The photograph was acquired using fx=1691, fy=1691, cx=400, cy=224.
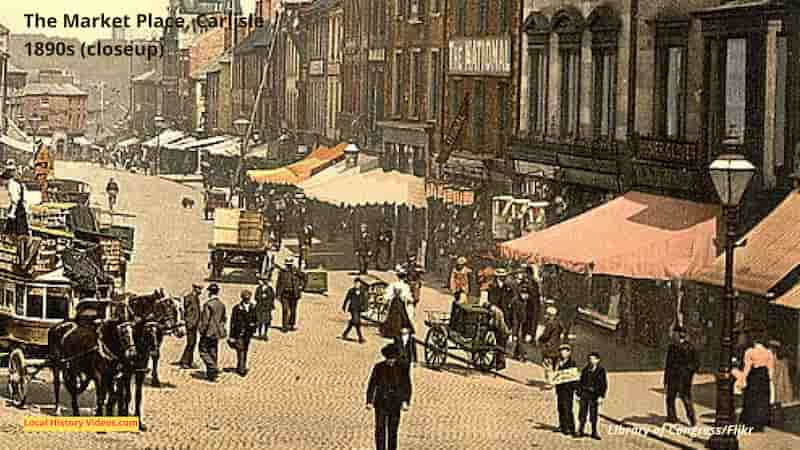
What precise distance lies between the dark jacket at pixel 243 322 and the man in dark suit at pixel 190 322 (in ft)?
0.85

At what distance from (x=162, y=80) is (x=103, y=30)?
3.22 meters

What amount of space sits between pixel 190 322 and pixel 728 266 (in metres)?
4.13

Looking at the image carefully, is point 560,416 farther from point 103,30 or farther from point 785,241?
point 103,30

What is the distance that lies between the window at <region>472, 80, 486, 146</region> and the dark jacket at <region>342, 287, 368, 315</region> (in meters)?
1.48

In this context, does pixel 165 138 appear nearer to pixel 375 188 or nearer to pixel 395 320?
pixel 375 188

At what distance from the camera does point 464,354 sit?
1209 centimetres

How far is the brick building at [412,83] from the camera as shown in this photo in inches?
486

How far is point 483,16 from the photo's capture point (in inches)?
508

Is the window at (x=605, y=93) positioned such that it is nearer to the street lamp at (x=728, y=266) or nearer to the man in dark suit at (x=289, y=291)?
the man in dark suit at (x=289, y=291)

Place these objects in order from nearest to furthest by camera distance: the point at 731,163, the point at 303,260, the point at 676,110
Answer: the point at 731,163 → the point at 676,110 → the point at 303,260

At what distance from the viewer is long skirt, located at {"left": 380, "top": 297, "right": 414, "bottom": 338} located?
1176cm

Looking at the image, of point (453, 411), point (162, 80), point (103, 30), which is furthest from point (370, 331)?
point (162, 80)

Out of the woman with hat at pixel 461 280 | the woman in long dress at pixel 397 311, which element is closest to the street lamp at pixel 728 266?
the woman in long dress at pixel 397 311

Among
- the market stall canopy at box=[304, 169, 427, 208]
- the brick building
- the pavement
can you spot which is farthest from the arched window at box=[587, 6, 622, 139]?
the pavement
